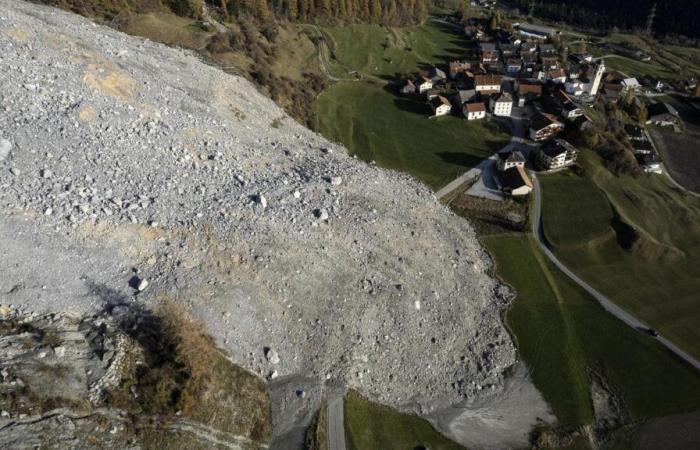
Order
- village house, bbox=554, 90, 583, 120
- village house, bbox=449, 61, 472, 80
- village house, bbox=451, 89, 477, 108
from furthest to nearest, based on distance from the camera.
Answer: village house, bbox=449, 61, 472, 80 → village house, bbox=451, 89, 477, 108 → village house, bbox=554, 90, 583, 120

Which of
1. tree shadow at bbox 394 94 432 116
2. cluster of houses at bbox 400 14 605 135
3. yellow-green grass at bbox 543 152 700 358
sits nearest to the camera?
yellow-green grass at bbox 543 152 700 358

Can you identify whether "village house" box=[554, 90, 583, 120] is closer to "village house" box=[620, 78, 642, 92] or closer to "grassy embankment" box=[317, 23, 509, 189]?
"grassy embankment" box=[317, 23, 509, 189]

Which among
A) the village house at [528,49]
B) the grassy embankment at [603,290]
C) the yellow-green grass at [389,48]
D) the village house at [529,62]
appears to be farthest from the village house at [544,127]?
the village house at [528,49]

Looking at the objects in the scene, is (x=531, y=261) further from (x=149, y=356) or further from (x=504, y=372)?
(x=149, y=356)

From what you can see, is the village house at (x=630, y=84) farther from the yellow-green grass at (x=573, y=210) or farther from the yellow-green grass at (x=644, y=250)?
the yellow-green grass at (x=573, y=210)

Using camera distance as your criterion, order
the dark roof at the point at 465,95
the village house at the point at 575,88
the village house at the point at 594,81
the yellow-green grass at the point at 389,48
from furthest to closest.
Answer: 1. the yellow-green grass at the point at 389,48
2. the village house at the point at 575,88
3. the village house at the point at 594,81
4. the dark roof at the point at 465,95

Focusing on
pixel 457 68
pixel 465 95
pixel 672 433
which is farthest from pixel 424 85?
pixel 672 433

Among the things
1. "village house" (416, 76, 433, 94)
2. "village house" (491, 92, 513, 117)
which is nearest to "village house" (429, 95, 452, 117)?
"village house" (416, 76, 433, 94)
